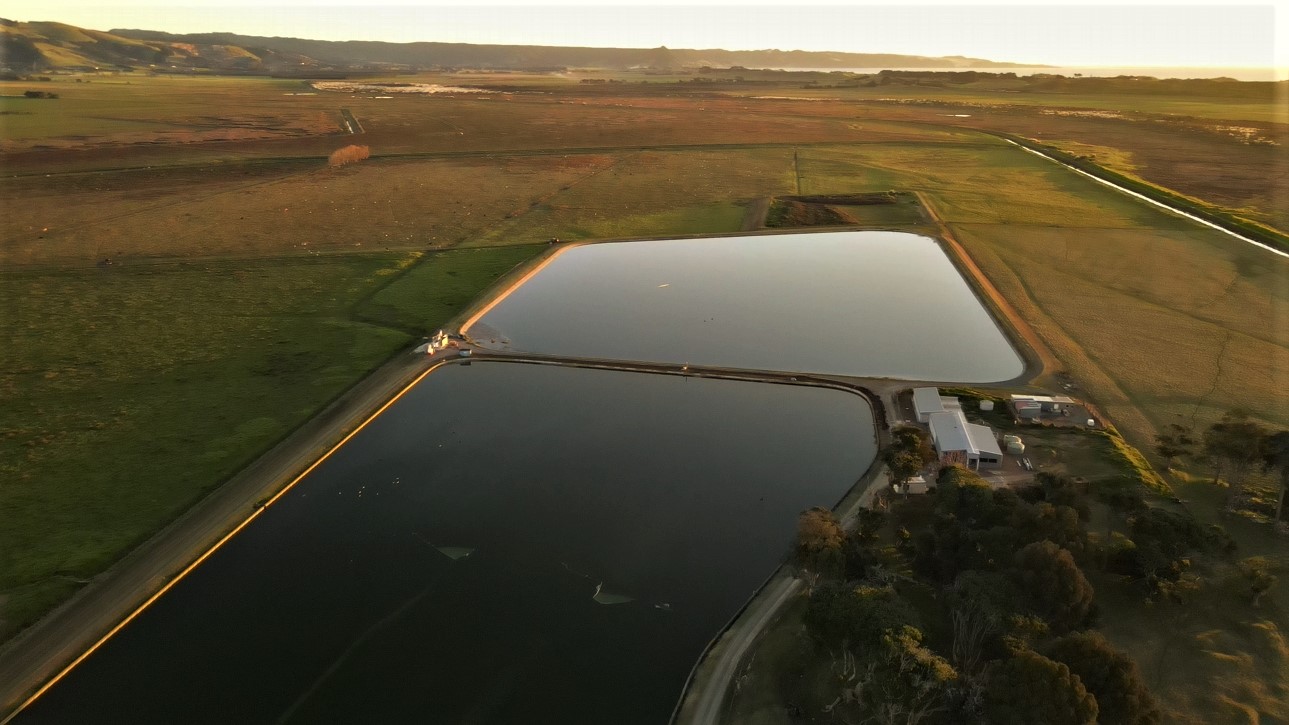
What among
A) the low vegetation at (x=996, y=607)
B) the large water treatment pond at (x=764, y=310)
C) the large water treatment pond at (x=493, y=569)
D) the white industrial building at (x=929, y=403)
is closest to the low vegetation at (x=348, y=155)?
the large water treatment pond at (x=764, y=310)

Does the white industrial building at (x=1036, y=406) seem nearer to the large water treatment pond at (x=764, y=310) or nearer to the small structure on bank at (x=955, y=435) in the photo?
the small structure on bank at (x=955, y=435)

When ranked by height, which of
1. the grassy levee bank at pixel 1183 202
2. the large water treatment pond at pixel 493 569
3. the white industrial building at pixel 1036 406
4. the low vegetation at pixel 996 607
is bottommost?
the large water treatment pond at pixel 493 569

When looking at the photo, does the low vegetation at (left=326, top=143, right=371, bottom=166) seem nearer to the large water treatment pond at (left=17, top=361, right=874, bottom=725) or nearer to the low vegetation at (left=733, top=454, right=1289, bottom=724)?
the large water treatment pond at (left=17, top=361, right=874, bottom=725)

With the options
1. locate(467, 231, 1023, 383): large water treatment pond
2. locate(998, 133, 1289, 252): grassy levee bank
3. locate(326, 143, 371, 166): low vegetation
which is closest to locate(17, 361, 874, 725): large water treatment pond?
locate(467, 231, 1023, 383): large water treatment pond

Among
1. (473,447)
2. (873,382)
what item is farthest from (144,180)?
(873,382)

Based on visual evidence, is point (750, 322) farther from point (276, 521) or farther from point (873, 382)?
point (276, 521)

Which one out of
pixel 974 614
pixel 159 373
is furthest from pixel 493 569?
pixel 159 373

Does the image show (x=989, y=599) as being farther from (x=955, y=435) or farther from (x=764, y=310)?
(x=764, y=310)
